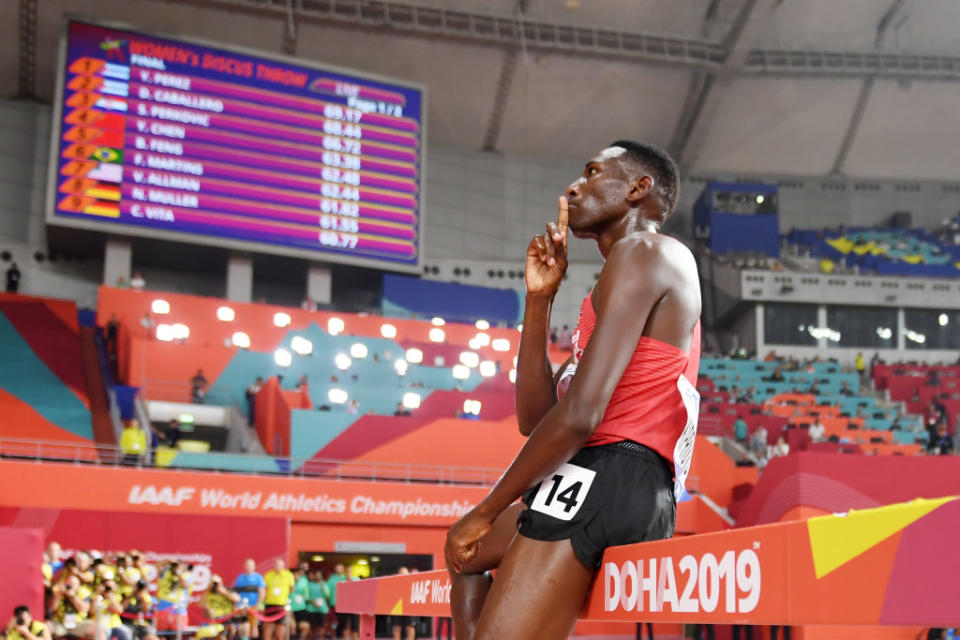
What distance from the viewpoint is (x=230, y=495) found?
18047 millimetres

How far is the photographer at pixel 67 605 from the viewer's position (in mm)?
11789

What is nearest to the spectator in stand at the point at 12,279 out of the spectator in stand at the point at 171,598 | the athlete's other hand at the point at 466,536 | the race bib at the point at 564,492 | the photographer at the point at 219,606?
the spectator in stand at the point at 171,598

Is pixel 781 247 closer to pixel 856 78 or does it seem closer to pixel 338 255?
pixel 856 78

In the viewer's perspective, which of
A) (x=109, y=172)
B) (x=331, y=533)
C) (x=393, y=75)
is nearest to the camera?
(x=331, y=533)

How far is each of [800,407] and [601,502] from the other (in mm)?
27205

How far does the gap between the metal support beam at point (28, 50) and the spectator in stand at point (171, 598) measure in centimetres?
1945

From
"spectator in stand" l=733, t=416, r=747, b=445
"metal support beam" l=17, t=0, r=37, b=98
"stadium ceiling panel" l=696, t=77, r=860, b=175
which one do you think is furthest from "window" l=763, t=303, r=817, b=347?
"metal support beam" l=17, t=0, r=37, b=98

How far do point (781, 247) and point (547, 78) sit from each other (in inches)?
437

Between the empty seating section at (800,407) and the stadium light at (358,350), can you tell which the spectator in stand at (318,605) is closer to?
the stadium light at (358,350)

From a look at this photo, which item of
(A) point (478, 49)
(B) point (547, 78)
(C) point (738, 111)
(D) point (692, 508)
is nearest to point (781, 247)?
(C) point (738, 111)

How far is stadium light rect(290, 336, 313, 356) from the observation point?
24109mm

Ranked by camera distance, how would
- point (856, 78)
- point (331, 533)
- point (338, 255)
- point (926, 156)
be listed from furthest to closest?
point (926, 156)
point (856, 78)
point (338, 255)
point (331, 533)

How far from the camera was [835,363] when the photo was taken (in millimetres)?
33219

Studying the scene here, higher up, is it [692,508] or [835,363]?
[835,363]
